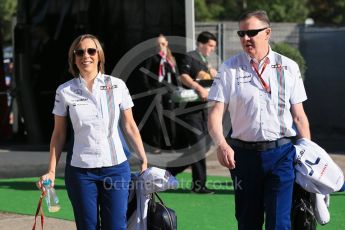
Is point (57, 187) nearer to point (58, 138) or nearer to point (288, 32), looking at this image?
point (58, 138)

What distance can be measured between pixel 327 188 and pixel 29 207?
14.4 ft

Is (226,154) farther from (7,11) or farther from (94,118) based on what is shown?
(7,11)

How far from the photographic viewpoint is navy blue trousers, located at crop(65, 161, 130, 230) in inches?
222

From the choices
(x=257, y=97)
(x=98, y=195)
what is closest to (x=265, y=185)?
(x=257, y=97)

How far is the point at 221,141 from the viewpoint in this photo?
18.3 ft

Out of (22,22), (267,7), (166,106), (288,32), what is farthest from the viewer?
(267,7)

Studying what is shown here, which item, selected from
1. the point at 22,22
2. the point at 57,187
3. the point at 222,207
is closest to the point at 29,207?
the point at 57,187

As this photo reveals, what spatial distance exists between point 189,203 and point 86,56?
12.7 feet

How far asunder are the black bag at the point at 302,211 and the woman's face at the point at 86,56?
167 cm

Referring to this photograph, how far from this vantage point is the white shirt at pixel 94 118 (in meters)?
5.64

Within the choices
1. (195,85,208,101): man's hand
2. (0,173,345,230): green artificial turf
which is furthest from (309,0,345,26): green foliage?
(195,85,208,101): man's hand

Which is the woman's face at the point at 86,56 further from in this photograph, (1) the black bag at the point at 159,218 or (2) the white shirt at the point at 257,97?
(1) the black bag at the point at 159,218

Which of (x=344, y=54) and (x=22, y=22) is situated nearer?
(x=22, y=22)

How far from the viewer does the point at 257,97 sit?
561cm
